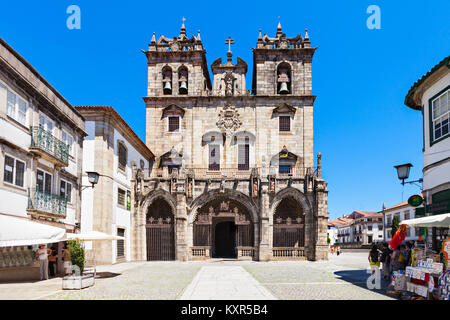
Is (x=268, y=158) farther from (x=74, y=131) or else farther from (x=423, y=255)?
(x=423, y=255)

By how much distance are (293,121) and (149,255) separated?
15.9 m

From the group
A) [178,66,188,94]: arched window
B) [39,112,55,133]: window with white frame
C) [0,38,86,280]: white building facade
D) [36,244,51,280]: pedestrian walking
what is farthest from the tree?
[36,244,51,280]: pedestrian walking

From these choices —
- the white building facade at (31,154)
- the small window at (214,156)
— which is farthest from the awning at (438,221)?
the small window at (214,156)

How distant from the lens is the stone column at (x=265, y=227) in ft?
94.3

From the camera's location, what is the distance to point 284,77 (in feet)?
115

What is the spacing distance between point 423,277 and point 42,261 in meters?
14.2

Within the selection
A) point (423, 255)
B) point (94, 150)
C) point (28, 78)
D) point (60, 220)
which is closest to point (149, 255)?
point (94, 150)

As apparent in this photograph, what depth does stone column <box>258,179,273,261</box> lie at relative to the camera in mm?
28734

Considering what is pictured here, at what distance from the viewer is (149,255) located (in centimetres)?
2962

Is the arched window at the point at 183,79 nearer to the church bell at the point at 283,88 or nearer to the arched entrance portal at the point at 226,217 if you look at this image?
the church bell at the point at 283,88

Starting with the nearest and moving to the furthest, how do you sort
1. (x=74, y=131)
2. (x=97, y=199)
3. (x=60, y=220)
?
(x=60, y=220)
(x=74, y=131)
(x=97, y=199)

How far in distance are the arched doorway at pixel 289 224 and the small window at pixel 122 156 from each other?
11.7m

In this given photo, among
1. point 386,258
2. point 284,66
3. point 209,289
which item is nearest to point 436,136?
point 386,258

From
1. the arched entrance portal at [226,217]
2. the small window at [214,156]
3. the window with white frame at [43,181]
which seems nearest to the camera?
the window with white frame at [43,181]
